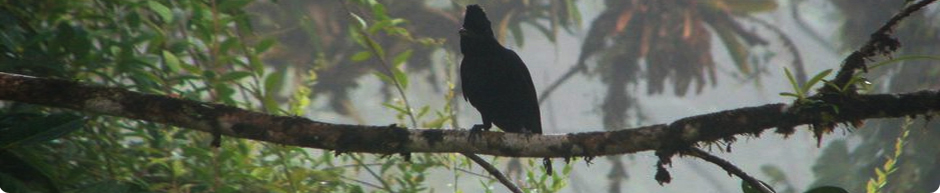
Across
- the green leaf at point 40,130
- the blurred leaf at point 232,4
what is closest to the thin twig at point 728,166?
the green leaf at point 40,130

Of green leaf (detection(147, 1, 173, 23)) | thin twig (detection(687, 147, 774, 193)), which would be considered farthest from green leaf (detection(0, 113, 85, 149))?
thin twig (detection(687, 147, 774, 193))

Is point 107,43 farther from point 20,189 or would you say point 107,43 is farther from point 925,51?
point 925,51

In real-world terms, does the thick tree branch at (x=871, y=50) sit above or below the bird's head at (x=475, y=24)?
below

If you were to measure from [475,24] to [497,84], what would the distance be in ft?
0.88

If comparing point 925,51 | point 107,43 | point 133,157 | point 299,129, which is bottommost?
point 299,129

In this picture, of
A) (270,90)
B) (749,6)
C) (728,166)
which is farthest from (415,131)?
(749,6)

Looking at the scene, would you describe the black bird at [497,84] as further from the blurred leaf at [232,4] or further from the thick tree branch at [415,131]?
the thick tree branch at [415,131]

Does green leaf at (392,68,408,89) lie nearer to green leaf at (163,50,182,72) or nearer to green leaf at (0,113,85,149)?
green leaf at (163,50,182,72)

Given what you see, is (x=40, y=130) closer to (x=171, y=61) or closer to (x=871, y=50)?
(x=171, y=61)

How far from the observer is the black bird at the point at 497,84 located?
91.8 inches

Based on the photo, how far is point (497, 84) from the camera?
242cm

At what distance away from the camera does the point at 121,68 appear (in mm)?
2000

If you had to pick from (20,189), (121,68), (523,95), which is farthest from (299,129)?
→ (523,95)

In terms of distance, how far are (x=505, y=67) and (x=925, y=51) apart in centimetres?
459
